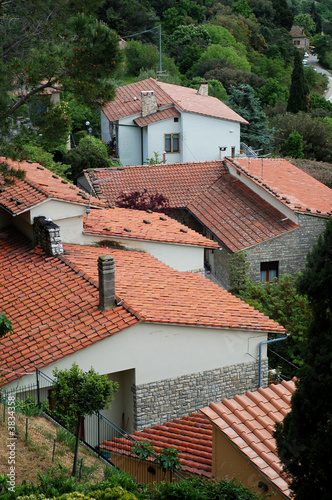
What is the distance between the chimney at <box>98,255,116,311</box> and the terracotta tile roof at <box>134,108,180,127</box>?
83.7 feet

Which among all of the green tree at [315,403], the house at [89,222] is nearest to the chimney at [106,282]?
the house at [89,222]

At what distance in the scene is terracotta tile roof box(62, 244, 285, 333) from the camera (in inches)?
642

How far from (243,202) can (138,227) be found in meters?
10.3

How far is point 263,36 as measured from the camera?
290 feet

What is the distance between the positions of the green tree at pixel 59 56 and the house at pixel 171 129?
1899 centimetres

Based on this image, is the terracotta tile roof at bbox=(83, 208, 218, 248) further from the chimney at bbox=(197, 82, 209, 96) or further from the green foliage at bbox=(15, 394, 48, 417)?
the chimney at bbox=(197, 82, 209, 96)

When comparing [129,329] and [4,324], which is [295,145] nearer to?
[129,329]

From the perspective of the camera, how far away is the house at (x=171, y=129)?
40781 mm

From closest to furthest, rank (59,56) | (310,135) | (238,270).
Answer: (59,56), (238,270), (310,135)

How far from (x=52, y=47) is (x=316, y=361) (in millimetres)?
13785

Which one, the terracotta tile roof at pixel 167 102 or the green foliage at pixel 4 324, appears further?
the terracotta tile roof at pixel 167 102

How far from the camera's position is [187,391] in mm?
16297

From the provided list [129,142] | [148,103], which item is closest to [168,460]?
[148,103]

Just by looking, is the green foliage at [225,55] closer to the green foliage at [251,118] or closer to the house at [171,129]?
the green foliage at [251,118]
